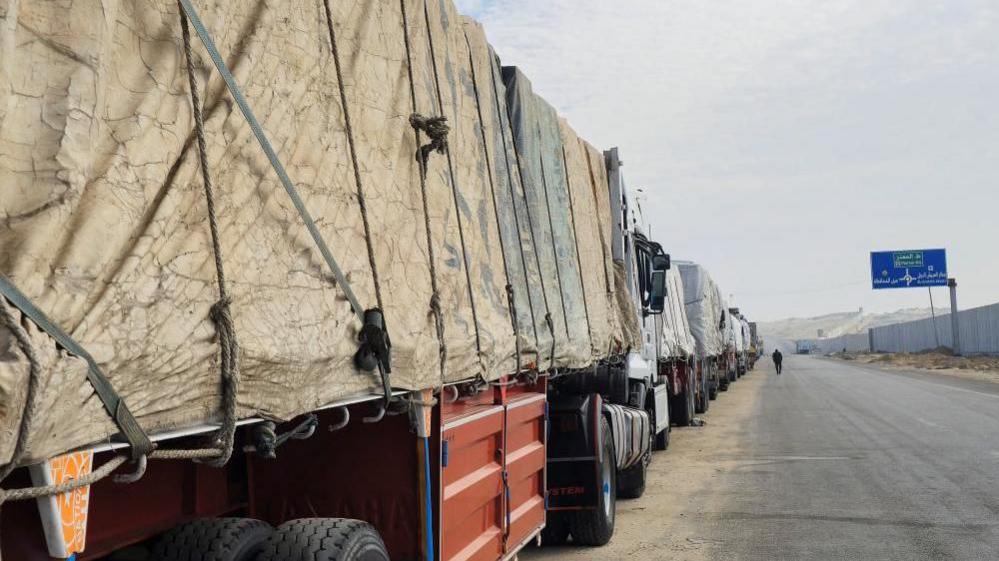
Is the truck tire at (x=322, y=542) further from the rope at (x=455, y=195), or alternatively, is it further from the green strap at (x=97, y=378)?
the rope at (x=455, y=195)

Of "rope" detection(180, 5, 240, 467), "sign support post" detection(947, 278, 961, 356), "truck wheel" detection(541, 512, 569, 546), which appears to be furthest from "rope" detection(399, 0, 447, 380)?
"sign support post" detection(947, 278, 961, 356)

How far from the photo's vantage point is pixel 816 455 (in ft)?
44.1

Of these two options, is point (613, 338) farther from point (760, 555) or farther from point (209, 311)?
point (209, 311)

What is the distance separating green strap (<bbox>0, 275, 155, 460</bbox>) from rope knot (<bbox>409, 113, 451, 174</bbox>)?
2264mm

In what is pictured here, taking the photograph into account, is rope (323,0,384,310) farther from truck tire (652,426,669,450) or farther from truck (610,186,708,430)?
truck tire (652,426,669,450)

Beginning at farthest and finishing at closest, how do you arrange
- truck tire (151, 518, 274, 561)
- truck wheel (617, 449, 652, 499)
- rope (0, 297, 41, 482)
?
truck wheel (617, 449, 652, 499) < truck tire (151, 518, 274, 561) < rope (0, 297, 41, 482)

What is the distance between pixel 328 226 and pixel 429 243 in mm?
926

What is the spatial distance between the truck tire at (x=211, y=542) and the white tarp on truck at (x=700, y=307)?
66.3 ft

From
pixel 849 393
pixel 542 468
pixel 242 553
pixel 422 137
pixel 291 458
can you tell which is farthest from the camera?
pixel 849 393

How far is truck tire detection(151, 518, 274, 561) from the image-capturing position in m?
3.19

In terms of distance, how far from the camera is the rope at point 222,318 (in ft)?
8.54

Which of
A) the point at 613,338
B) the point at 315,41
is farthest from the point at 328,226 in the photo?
the point at 613,338

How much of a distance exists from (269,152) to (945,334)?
82.3m

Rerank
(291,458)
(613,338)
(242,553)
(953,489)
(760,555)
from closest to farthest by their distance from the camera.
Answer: (242,553)
(291,458)
(760,555)
(613,338)
(953,489)
